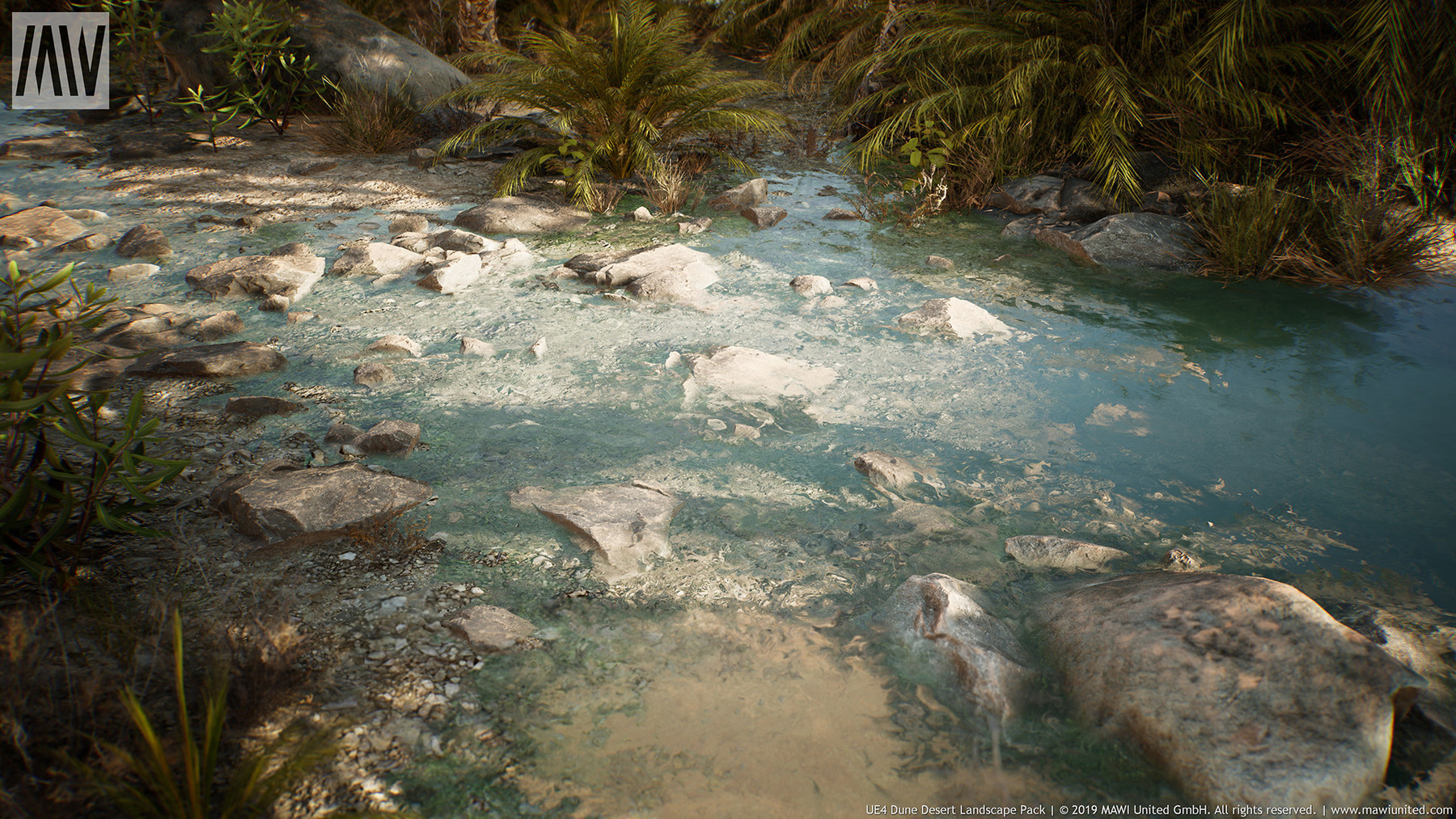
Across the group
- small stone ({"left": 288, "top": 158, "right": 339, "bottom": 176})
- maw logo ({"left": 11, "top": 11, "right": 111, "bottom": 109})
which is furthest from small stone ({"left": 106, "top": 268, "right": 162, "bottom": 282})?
maw logo ({"left": 11, "top": 11, "right": 111, "bottom": 109})

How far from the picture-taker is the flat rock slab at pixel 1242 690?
4.87ft

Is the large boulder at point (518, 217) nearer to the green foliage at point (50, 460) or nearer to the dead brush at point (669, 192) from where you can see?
the dead brush at point (669, 192)

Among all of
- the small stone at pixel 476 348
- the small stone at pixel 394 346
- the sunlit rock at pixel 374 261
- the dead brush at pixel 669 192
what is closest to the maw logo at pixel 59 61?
the sunlit rock at pixel 374 261

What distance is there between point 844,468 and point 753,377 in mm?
722

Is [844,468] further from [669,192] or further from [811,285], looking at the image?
[669,192]

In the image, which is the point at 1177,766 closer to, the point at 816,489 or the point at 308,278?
the point at 816,489

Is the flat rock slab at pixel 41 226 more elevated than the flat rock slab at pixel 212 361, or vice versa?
the flat rock slab at pixel 212 361

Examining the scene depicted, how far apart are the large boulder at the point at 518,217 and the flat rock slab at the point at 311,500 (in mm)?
3105

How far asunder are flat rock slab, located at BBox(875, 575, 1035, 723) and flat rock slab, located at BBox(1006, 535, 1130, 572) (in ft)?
0.91

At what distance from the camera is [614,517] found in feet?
7.54

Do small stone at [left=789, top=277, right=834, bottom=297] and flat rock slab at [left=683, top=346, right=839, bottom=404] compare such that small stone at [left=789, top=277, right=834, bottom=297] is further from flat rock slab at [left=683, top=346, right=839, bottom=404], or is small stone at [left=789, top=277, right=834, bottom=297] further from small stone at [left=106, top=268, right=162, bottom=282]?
small stone at [left=106, top=268, right=162, bottom=282]

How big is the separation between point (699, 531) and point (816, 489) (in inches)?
17.9

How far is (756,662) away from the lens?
1880 millimetres

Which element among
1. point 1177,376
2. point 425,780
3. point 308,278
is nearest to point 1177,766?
point 425,780
